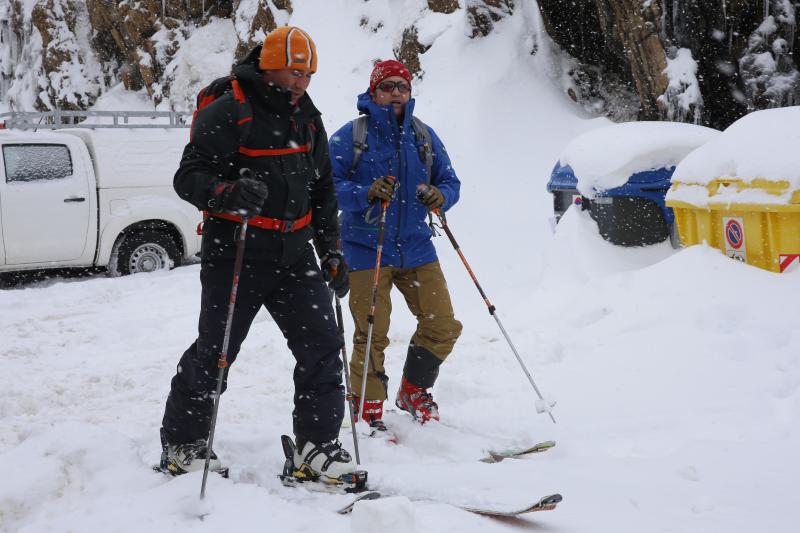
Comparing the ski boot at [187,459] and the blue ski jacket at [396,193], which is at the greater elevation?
the blue ski jacket at [396,193]

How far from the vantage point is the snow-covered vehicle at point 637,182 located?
7.87m

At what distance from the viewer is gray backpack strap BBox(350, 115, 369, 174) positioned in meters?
4.75

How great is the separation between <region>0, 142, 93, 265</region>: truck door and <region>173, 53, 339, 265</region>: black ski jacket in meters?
7.47

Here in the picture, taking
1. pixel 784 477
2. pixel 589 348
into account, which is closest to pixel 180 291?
pixel 589 348

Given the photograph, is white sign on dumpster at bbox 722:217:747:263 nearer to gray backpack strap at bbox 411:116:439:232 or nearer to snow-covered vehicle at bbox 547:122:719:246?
snow-covered vehicle at bbox 547:122:719:246

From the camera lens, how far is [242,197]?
3.33 metres

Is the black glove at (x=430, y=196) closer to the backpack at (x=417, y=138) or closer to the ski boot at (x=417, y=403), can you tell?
the backpack at (x=417, y=138)

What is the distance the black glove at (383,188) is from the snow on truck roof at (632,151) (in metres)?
4.04

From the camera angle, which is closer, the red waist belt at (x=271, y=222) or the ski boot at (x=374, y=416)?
the red waist belt at (x=271, y=222)

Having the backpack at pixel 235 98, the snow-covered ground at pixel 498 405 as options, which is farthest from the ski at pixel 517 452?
the backpack at pixel 235 98

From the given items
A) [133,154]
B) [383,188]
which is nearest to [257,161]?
[383,188]

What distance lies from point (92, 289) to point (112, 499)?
287 inches

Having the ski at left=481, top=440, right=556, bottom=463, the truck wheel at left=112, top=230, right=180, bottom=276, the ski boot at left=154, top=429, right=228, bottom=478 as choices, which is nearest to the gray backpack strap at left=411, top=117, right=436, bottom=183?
the ski at left=481, top=440, right=556, bottom=463

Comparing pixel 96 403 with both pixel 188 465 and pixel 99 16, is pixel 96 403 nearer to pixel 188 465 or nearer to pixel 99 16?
pixel 188 465
